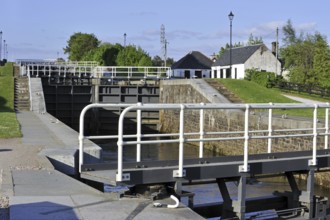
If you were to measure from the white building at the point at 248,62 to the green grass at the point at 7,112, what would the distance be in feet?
105

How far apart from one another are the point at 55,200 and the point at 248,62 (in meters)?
57.2

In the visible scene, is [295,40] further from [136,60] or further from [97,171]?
[97,171]

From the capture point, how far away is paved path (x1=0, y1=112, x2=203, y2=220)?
23.8 feet

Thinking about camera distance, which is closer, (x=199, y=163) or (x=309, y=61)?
(x=199, y=163)

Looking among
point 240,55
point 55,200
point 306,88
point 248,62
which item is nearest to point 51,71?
point 306,88

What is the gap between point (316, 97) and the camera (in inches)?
1622

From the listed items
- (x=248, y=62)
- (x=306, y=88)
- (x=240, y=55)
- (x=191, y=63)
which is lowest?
(x=306, y=88)

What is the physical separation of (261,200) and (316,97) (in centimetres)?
3201

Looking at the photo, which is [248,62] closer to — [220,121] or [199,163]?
[220,121]

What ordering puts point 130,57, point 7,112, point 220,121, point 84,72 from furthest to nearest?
point 130,57
point 84,72
point 220,121
point 7,112

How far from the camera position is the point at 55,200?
8070 mm

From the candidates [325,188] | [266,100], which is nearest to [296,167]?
[325,188]

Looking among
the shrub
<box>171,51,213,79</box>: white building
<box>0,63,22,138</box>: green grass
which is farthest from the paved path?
<box>171,51,213,79</box>: white building

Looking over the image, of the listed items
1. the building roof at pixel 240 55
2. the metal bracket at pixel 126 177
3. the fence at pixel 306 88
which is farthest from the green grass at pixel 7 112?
the building roof at pixel 240 55
